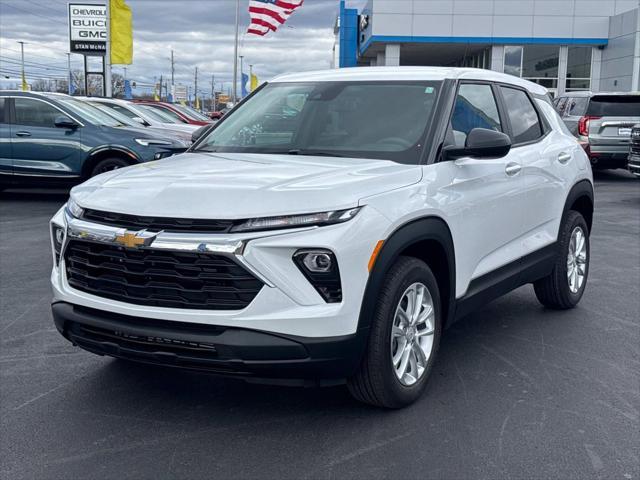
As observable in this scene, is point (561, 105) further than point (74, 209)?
Yes

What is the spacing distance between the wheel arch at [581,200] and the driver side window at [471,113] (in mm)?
1139

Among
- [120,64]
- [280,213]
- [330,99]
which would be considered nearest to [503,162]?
[330,99]

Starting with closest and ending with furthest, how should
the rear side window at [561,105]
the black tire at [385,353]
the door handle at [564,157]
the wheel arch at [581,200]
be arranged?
the black tire at [385,353] < the door handle at [564,157] < the wheel arch at [581,200] < the rear side window at [561,105]

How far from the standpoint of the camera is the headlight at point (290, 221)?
348cm

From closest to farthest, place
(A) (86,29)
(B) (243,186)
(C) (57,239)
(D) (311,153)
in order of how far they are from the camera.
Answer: (B) (243,186)
(C) (57,239)
(D) (311,153)
(A) (86,29)

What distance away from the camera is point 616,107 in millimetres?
17422

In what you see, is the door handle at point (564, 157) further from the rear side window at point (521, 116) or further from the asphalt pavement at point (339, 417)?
the asphalt pavement at point (339, 417)

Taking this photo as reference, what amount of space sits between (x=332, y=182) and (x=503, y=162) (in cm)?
173

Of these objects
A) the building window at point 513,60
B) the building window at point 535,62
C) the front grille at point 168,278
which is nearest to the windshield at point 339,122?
the front grille at point 168,278

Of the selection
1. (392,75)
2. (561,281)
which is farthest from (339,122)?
(561,281)

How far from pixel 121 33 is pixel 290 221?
2213 centimetres

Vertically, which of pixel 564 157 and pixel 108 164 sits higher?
pixel 564 157

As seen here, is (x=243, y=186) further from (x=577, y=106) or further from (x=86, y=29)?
(x=86, y=29)

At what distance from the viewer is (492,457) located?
3.59 metres
